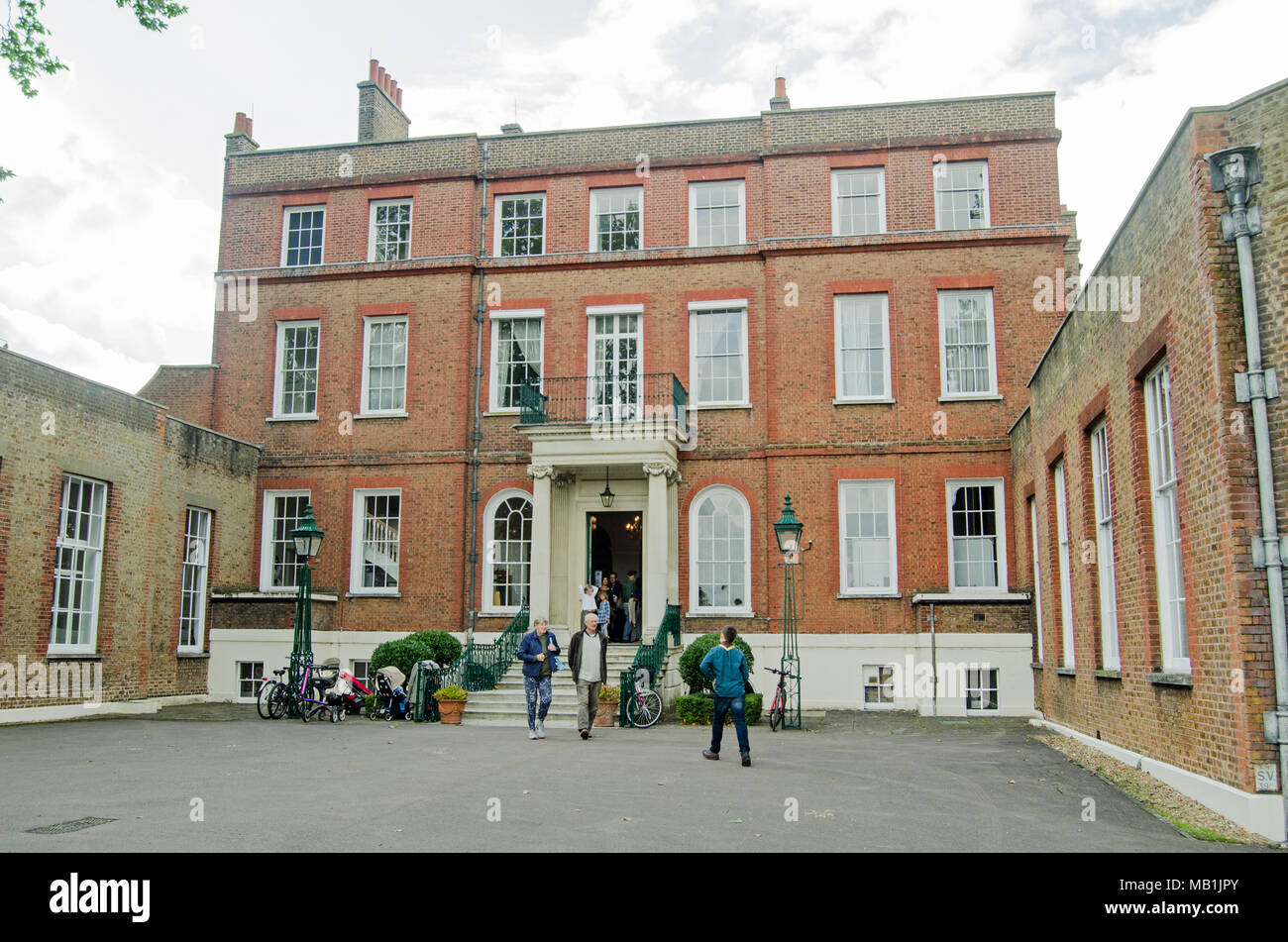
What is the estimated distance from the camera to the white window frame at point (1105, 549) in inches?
522

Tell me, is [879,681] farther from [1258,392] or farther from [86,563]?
[86,563]

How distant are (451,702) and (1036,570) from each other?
414 inches

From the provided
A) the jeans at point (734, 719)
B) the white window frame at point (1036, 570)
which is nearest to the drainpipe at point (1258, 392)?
the jeans at point (734, 719)

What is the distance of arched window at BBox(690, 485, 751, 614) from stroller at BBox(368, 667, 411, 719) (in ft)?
20.0

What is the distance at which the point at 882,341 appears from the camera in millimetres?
21625

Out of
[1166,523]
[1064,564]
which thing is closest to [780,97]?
[1064,564]

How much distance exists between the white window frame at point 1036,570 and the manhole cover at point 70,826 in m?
14.7

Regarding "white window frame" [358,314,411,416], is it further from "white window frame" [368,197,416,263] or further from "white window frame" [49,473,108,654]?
"white window frame" [49,473,108,654]

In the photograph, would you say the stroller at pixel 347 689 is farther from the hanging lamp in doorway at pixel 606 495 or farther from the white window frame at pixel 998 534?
the white window frame at pixel 998 534

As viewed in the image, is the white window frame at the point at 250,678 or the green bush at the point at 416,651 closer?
the green bush at the point at 416,651

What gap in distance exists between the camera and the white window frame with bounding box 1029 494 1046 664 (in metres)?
18.3

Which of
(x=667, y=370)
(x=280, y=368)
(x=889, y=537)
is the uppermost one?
(x=280, y=368)

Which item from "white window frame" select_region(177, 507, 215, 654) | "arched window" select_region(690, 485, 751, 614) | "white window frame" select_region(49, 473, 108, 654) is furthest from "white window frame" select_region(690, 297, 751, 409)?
"white window frame" select_region(49, 473, 108, 654)
